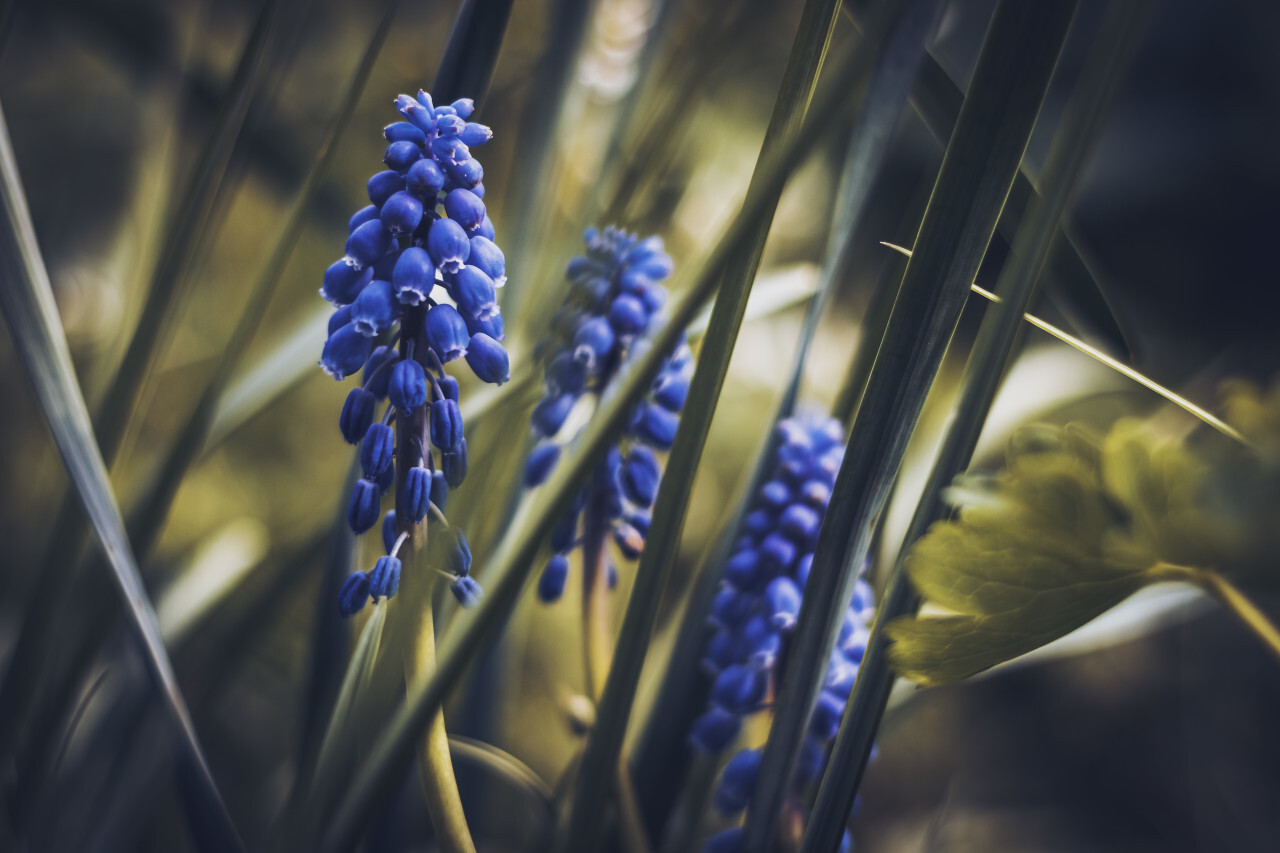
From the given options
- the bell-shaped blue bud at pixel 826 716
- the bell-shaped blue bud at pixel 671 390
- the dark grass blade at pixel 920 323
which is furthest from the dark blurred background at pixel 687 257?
the dark grass blade at pixel 920 323

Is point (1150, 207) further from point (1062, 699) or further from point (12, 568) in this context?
point (12, 568)

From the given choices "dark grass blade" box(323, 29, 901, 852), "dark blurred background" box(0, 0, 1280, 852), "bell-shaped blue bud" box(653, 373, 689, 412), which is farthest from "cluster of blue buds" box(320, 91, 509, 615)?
"dark blurred background" box(0, 0, 1280, 852)

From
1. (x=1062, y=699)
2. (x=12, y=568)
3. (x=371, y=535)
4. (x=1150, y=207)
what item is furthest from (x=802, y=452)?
(x=1150, y=207)

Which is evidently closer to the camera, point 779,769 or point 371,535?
point 779,769

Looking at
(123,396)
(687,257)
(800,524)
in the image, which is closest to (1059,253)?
(800,524)

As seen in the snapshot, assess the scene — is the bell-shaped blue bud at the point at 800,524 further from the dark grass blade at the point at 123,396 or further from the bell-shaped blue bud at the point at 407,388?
the dark grass blade at the point at 123,396

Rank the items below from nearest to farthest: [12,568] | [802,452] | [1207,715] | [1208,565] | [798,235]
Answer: [1208,565] < [802,452] < [12,568] < [1207,715] < [798,235]
